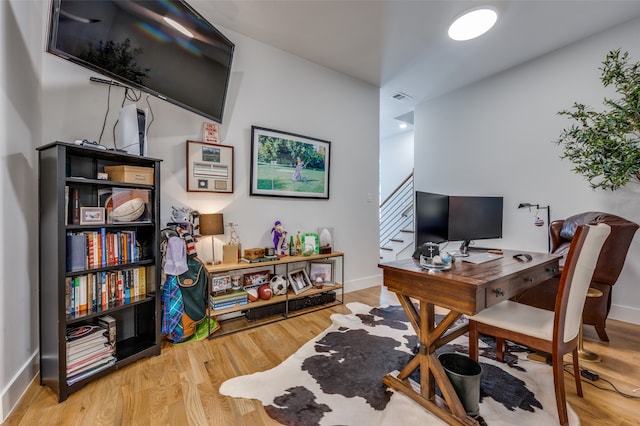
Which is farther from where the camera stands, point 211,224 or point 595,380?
point 211,224

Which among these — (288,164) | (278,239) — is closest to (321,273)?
(278,239)

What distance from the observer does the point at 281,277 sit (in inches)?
112

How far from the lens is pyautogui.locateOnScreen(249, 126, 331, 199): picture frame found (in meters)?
2.87

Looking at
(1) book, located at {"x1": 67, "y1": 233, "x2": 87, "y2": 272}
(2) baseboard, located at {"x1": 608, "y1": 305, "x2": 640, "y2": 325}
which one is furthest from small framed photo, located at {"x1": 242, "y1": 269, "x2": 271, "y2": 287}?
(2) baseboard, located at {"x1": 608, "y1": 305, "x2": 640, "y2": 325}

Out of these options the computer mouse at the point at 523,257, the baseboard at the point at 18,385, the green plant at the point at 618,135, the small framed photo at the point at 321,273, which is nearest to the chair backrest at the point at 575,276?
the computer mouse at the point at 523,257

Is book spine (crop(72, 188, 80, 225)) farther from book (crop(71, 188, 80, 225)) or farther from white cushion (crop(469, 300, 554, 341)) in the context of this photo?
white cushion (crop(469, 300, 554, 341))

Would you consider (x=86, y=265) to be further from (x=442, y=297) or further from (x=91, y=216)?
(x=442, y=297)

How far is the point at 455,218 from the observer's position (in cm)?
207

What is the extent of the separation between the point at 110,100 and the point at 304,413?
2.61 m

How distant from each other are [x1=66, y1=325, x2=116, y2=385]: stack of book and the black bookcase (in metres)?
0.03

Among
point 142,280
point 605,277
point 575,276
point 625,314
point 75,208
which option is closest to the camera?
point 575,276

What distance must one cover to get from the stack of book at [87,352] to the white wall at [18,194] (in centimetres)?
25

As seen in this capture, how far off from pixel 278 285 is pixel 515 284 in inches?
79.0

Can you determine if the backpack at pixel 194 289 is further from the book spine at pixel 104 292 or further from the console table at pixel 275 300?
the book spine at pixel 104 292
